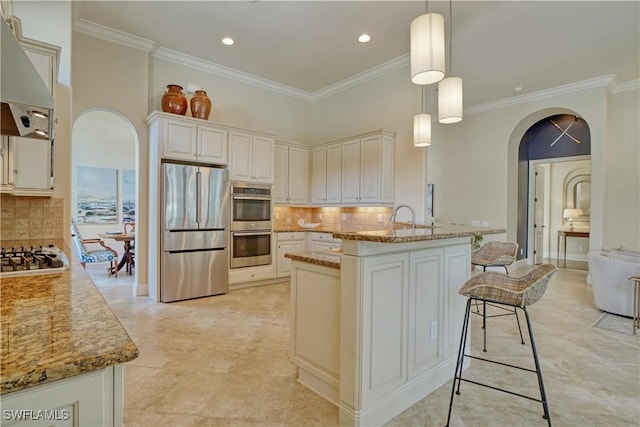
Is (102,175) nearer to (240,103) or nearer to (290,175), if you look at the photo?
(240,103)

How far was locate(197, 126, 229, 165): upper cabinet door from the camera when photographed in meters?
4.50

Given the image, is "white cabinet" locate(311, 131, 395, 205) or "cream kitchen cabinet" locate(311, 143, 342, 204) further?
"cream kitchen cabinet" locate(311, 143, 342, 204)

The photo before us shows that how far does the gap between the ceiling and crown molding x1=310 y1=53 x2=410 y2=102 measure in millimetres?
51

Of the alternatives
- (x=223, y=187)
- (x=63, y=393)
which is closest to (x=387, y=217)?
(x=223, y=187)

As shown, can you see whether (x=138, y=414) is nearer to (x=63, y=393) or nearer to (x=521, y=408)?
(x=63, y=393)

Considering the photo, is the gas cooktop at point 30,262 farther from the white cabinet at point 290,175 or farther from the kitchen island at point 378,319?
the white cabinet at point 290,175

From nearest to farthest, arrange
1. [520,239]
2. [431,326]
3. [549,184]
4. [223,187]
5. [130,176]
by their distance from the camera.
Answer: [431,326] < [223,187] < [520,239] < [130,176] < [549,184]

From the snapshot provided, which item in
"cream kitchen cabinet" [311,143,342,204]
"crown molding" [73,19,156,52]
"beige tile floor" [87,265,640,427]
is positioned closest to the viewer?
"beige tile floor" [87,265,640,427]

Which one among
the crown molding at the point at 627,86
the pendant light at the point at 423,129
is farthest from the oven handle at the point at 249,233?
the crown molding at the point at 627,86

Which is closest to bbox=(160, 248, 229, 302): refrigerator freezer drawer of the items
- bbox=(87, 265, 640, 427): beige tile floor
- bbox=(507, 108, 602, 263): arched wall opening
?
bbox=(87, 265, 640, 427): beige tile floor

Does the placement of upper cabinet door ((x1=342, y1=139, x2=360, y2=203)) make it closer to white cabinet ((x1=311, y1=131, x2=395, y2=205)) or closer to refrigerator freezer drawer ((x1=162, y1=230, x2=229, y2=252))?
white cabinet ((x1=311, y1=131, x2=395, y2=205))

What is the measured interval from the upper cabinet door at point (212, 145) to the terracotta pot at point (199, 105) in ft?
0.76

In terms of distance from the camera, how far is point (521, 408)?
80.2 inches

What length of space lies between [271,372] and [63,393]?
1.94 meters
